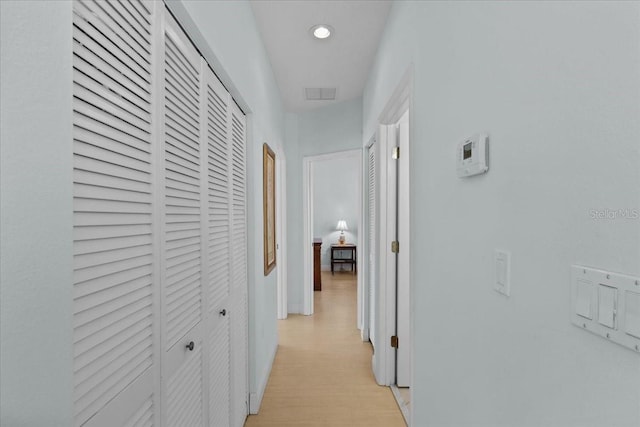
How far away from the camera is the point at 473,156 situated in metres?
1.06

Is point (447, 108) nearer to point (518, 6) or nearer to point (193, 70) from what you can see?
point (518, 6)

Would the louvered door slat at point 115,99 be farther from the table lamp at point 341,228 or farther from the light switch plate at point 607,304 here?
the table lamp at point 341,228

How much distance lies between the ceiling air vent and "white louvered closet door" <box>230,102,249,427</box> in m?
1.68

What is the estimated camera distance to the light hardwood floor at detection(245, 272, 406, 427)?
7.50 ft

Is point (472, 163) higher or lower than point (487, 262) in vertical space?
higher

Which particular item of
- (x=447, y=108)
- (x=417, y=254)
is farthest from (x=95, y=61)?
(x=417, y=254)

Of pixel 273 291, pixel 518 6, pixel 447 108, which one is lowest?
pixel 273 291

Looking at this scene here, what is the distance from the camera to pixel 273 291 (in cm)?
324

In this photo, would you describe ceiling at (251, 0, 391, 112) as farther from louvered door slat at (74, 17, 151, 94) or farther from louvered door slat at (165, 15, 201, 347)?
louvered door slat at (74, 17, 151, 94)

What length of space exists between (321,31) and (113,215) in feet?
7.47

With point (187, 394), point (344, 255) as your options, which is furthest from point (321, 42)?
point (344, 255)

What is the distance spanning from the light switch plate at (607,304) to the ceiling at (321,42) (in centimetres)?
217

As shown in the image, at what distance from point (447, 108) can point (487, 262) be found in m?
0.61

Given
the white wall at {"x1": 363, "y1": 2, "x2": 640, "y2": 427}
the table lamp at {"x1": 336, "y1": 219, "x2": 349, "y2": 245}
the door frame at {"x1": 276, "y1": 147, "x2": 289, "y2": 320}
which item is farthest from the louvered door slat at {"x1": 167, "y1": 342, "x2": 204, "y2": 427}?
the table lamp at {"x1": 336, "y1": 219, "x2": 349, "y2": 245}
